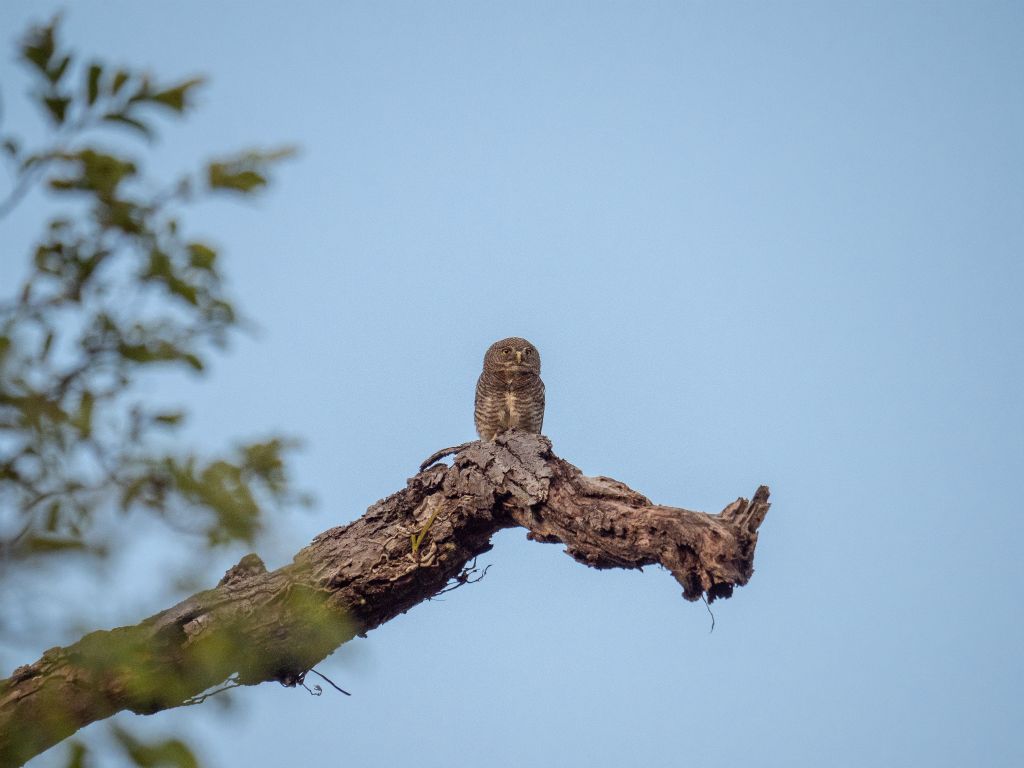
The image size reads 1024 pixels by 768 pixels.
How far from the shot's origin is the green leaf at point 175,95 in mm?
2240

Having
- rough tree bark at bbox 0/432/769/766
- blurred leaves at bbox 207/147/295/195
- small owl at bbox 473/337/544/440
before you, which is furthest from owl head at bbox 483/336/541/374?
blurred leaves at bbox 207/147/295/195

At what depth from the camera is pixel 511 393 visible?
11.2 m

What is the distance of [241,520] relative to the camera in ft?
7.09

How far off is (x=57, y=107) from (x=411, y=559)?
4.11 meters

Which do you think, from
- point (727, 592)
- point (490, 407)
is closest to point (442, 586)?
point (727, 592)

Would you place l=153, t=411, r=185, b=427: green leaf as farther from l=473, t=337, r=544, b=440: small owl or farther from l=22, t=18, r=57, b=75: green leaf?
l=473, t=337, r=544, b=440: small owl

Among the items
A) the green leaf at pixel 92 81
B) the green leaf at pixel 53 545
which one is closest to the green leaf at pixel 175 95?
the green leaf at pixel 92 81

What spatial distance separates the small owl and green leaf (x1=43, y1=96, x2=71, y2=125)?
9056 millimetres

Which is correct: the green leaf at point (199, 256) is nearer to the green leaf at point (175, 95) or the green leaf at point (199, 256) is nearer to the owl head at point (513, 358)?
the green leaf at point (175, 95)

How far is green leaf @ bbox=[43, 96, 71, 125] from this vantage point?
2152 millimetres

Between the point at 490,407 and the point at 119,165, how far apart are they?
364 inches

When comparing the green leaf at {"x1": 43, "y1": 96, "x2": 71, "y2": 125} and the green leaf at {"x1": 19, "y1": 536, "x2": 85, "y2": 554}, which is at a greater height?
the green leaf at {"x1": 43, "y1": 96, "x2": 71, "y2": 125}

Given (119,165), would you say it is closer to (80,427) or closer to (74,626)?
(80,427)

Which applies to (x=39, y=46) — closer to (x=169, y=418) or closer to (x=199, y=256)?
(x=199, y=256)
